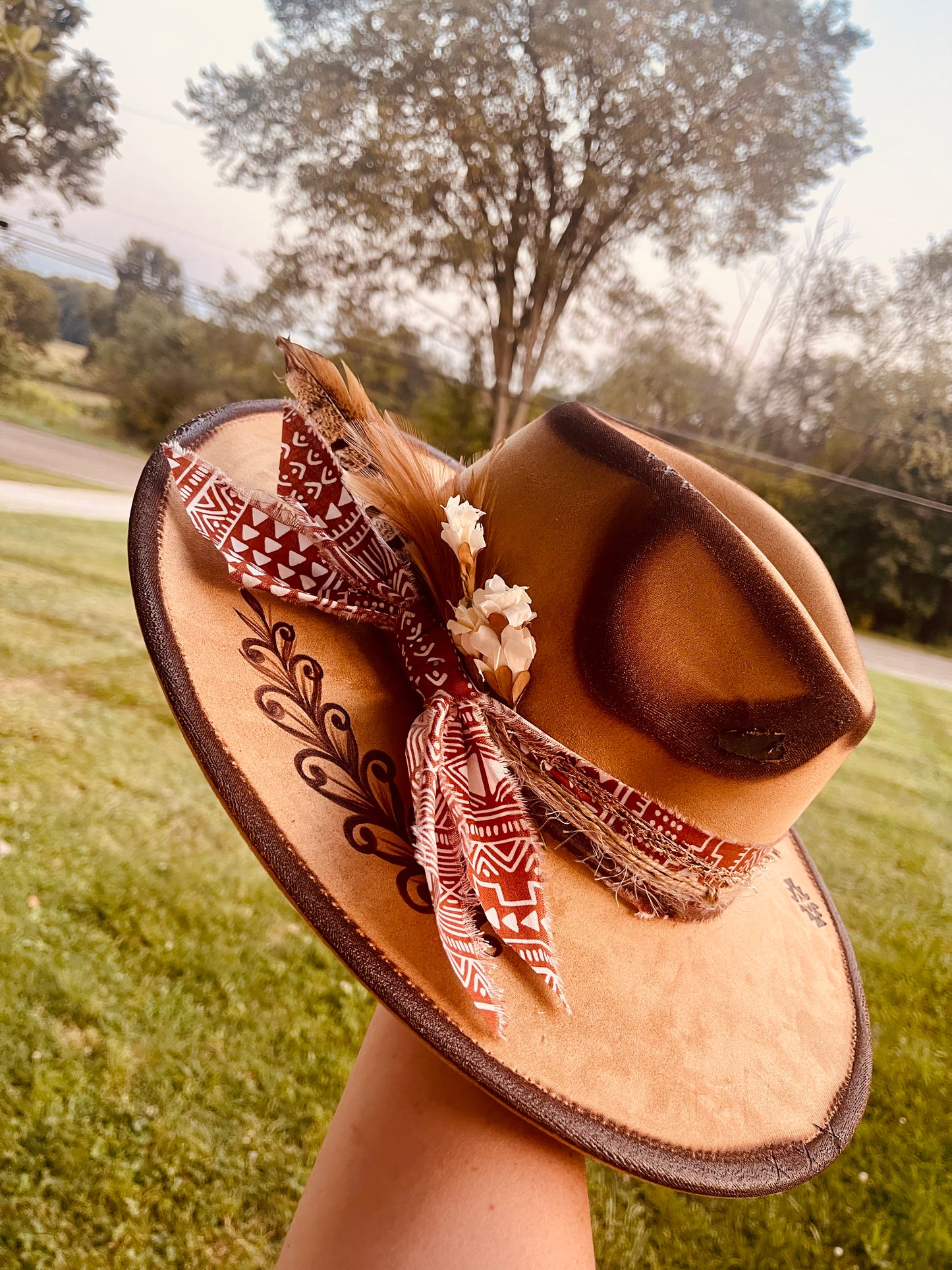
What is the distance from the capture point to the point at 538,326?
386 centimetres

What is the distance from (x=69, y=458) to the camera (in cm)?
420

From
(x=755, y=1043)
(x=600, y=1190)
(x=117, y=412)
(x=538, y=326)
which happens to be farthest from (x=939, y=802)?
(x=117, y=412)

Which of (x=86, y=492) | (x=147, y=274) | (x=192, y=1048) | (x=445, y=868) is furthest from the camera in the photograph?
(x=147, y=274)

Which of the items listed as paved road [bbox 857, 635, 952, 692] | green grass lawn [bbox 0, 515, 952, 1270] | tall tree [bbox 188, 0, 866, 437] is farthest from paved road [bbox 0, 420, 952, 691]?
tall tree [bbox 188, 0, 866, 437]

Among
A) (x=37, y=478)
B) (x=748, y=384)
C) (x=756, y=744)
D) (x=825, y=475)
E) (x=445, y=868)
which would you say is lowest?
(x=37, y=478)

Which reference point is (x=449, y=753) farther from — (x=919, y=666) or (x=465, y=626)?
(x=919, y=666)

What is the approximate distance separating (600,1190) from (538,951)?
3.00 ft

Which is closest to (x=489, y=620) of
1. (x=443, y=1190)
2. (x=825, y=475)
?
(x=443, y=1190)

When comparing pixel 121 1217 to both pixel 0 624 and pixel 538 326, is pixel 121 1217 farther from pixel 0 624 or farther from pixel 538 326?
pixel 538 326

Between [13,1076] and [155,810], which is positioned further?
[155,810]

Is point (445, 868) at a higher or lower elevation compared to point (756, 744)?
lower

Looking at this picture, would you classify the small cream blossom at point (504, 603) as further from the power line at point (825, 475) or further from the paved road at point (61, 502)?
the paved road at point (61, 502)

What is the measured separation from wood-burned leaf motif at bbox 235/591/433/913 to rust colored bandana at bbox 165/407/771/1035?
0.02 metres

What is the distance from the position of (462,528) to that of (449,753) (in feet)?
0.49
